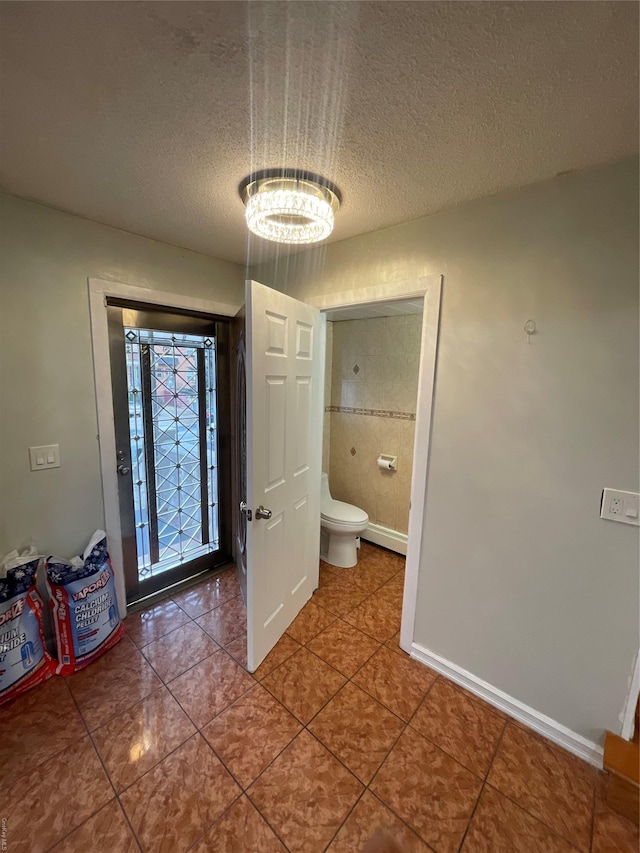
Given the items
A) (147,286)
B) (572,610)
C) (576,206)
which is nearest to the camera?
(576,206)

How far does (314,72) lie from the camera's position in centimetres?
85

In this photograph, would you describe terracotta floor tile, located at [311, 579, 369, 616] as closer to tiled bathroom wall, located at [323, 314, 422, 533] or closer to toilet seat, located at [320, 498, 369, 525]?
toilet seat, located at [320, 498, 369, 525]

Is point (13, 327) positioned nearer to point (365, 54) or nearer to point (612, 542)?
point (365, 54)

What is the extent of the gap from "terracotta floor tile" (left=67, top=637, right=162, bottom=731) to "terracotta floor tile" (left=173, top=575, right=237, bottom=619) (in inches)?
15.7

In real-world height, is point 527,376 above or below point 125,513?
above

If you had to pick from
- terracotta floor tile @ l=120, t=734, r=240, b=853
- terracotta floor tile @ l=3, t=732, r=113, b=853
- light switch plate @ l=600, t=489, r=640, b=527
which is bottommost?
terracotta floor tile @ l=3, t=732, r=113, b=853

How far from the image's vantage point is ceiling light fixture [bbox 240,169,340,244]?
1.31 meters

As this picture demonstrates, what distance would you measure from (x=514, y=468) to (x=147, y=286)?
222cm

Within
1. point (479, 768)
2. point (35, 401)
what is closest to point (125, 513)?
point (35, 401)

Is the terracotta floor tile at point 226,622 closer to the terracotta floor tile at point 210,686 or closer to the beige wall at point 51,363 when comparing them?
the terracotta floor tile at point 210,686

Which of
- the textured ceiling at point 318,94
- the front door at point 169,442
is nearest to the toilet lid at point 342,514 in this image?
the front door at point 169,442

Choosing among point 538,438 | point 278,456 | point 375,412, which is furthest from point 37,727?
point 375,412

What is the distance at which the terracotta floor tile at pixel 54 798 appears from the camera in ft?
3.64

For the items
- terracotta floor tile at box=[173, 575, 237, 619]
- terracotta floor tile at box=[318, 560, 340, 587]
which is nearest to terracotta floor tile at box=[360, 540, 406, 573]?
terracotta floor tile at box=[318, 560, 340, 587]
